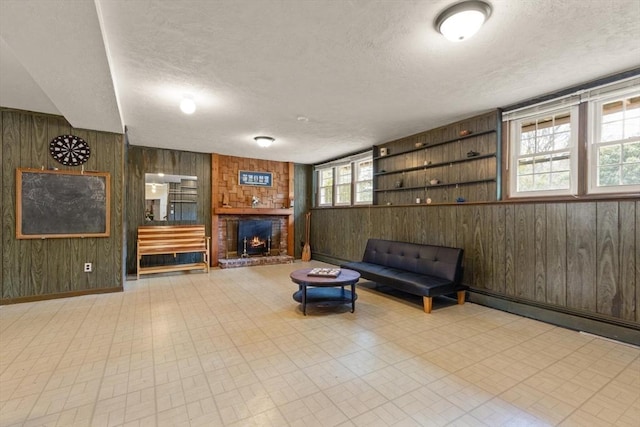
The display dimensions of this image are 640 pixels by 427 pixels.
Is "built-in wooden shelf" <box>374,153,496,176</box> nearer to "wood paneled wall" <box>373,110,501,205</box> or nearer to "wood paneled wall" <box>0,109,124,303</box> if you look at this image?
"wood paneled wall" <box>373,110,501,205</box>

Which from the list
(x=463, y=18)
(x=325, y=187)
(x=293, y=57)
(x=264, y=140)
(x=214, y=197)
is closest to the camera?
(x=463, y=18)

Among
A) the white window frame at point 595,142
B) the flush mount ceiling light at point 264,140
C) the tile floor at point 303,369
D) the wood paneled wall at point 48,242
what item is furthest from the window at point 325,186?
the white window frame at point 595,142

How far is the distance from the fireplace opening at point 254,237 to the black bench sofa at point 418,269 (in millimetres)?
3048

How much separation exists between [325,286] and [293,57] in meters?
2.39

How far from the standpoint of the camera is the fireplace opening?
688cm

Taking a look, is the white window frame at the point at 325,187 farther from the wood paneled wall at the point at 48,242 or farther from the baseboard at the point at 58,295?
the baseboard at the point at 58,295

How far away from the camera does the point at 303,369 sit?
218 centimetres

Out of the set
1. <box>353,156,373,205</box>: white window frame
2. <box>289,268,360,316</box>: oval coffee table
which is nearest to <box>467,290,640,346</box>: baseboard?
<box>289,268,360,316</box>: oval coffee table

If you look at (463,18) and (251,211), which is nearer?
(463,18)

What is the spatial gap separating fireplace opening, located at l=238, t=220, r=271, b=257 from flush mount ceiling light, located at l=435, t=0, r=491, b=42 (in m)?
5.81

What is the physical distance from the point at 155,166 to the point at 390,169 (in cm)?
486

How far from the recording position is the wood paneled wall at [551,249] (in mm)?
2691

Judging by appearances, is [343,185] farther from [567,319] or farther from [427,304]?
[567,319]

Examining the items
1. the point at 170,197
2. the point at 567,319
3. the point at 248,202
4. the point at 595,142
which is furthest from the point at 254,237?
the point at 595,142
